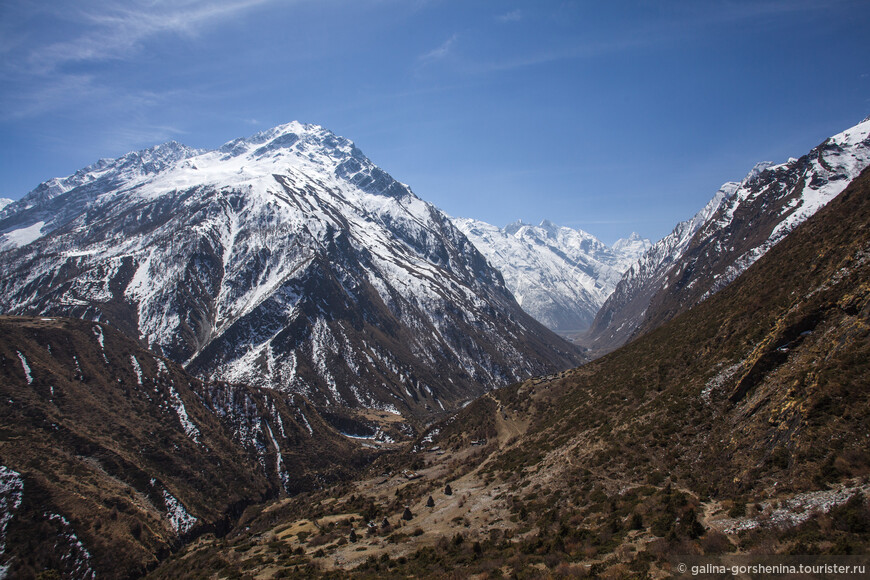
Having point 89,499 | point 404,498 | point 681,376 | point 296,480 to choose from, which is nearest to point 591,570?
point 681,376

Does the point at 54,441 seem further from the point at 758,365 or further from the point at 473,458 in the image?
the point at 758,365

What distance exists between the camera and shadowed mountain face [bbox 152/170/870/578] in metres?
21.2

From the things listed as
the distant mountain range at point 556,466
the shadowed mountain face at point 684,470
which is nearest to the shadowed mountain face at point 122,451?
the distant mountain range at point 556,466

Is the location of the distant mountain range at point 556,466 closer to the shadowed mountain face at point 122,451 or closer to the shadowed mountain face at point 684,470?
the shadowed mountain face at point 684,470

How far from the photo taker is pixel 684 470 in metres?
31.8

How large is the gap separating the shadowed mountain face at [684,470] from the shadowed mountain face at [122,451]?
18.3 metres

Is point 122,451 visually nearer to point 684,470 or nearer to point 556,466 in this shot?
point 556,466

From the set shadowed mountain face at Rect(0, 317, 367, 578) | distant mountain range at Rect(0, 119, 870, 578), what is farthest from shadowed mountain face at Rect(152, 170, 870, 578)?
shadowed mountain face at Rect(0, 317, 367, 578)

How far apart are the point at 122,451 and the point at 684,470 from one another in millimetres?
100915

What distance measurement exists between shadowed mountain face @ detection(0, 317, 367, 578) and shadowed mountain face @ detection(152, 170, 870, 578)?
1828 centimetres

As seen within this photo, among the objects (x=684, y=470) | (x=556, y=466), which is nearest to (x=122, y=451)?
(x=556, y=466)

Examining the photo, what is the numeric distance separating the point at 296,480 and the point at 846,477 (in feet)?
394

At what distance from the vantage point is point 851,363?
25094 millimetres

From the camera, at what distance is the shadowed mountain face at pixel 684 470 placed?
21.2 meters
